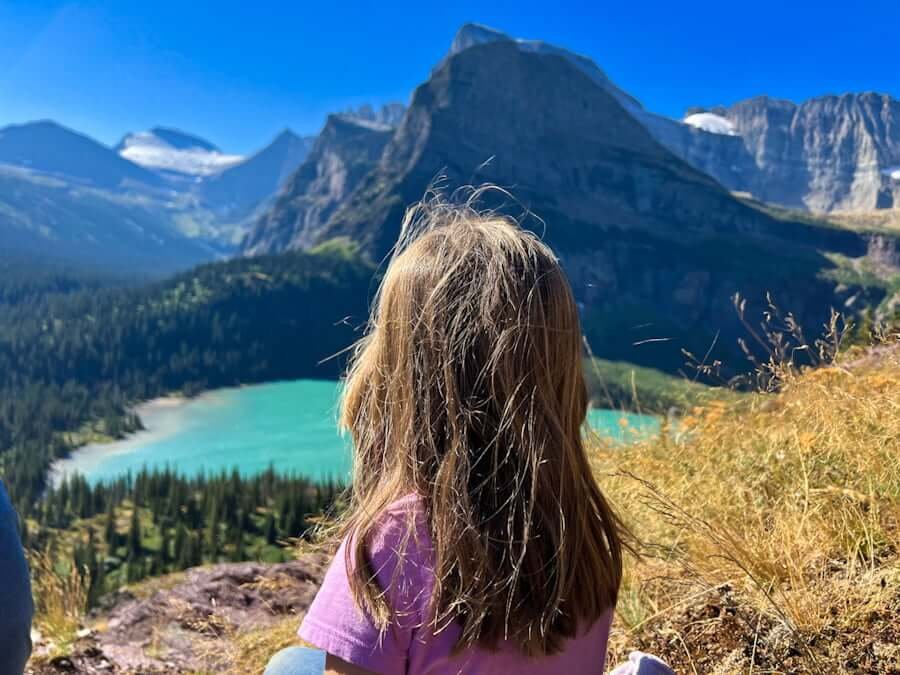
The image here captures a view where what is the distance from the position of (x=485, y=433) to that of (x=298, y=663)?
91 cm

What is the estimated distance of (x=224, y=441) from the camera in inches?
3784

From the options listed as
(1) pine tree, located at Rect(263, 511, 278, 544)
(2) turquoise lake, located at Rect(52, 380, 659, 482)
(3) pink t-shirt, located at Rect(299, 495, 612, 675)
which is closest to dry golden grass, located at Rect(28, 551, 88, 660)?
(3) pink t-shirt, located at Rect(299, 495, 612, 675)

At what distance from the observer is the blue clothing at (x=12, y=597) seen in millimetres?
1477

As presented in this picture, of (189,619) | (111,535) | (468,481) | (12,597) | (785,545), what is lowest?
(111,535)

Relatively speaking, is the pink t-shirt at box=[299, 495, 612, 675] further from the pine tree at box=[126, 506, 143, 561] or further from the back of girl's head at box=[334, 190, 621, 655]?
the pine tree at box=[126, 506, 143, 561]

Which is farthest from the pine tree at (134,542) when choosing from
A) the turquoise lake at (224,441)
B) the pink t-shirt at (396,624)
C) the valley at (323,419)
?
the pink t-shirt at (396,624)

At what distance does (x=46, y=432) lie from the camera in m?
98.4

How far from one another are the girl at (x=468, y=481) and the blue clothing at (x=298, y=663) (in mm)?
465

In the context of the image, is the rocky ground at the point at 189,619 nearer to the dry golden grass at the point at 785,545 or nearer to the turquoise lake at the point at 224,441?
the dry golden grass at the point at 785,545

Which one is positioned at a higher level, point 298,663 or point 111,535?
point 298,663

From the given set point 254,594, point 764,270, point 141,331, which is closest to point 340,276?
point 141,331

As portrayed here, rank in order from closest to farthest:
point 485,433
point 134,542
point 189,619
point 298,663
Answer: point 485,433 < point 298,663 < point 189,619 < point 134,542

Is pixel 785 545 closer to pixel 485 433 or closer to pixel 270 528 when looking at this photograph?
pixel 485 433

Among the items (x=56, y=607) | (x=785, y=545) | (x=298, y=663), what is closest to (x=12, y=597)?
(x=298, y=663)
